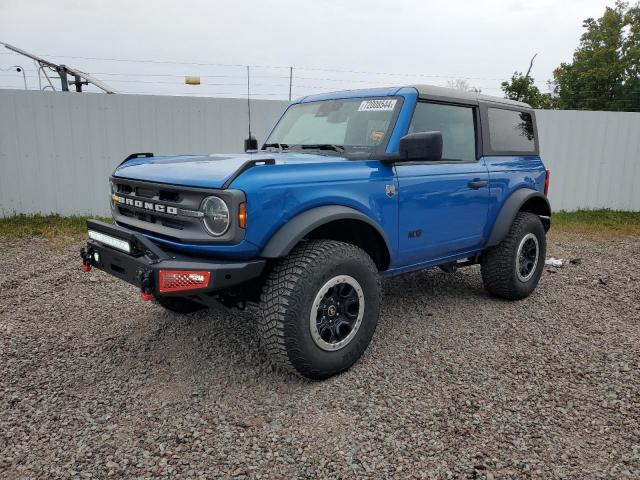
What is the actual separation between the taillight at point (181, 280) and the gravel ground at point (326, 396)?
2.37 ft

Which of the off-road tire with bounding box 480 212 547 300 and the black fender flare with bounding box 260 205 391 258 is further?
the off-road tire with bounding box 480 212 547 300

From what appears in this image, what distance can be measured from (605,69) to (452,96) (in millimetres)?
30236

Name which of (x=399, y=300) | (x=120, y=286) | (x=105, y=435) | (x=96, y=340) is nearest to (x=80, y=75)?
(x=120, y=286)

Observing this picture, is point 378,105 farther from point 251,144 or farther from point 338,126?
point 251,144

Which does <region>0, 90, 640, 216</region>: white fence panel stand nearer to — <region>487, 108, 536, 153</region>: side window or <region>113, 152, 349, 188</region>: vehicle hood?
<region>487, 108, 536, 153</region>: side window

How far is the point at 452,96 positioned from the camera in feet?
12.8

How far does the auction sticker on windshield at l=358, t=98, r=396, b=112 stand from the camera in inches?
137

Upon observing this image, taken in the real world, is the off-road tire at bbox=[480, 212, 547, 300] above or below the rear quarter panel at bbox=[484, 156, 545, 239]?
below

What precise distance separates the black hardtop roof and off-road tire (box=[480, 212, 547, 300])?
1117 millimetres

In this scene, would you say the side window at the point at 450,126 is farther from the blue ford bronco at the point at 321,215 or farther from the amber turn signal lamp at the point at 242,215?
the amber turn signal lamp at the point at 242,215

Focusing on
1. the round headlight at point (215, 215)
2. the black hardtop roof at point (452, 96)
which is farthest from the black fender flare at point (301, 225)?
the black hardtop roof at point (452, 96)

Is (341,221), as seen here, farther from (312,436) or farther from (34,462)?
(34,462)

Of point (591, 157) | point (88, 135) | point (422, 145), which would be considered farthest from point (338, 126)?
point (591, 157)

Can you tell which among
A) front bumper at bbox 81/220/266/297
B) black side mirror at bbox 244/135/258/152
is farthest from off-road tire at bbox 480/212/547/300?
front bumper at bbox 81/220/266/297
